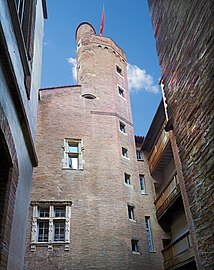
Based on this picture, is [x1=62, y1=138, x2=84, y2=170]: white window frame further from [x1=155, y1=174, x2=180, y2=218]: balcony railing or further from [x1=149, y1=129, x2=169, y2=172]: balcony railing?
[x1=155, y1=174, x2=180, y2=218]: balcony railing

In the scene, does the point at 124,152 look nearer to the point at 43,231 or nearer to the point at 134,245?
the point at 134,245

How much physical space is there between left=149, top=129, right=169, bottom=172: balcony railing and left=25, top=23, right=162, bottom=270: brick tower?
92 cm

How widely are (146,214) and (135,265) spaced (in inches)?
153

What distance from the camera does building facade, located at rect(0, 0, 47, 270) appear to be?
479 cm

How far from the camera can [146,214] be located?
17.6m

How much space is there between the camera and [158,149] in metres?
17.5

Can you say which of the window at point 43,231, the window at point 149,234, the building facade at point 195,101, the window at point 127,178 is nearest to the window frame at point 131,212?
the window at point 127,178

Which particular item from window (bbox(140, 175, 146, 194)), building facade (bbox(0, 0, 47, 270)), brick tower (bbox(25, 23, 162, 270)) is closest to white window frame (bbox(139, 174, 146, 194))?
window (bbox(140, 175, 146, 194))

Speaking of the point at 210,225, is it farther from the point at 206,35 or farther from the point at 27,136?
the point at 27,136

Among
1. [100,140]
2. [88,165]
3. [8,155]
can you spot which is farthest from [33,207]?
[8,155]

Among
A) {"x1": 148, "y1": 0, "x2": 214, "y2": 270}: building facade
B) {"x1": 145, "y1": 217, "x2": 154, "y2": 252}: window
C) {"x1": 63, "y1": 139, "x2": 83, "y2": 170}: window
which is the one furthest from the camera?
Answer: {"x1": 145, "y1": 217, "x2": 154, "y2": 252}: window

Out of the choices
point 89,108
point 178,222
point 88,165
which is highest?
point 89,108

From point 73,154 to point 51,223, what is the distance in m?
4.01

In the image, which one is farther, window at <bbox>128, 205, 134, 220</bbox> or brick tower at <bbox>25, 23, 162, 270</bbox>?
window at <bbox>128, 205, 134, 220</bbox>
